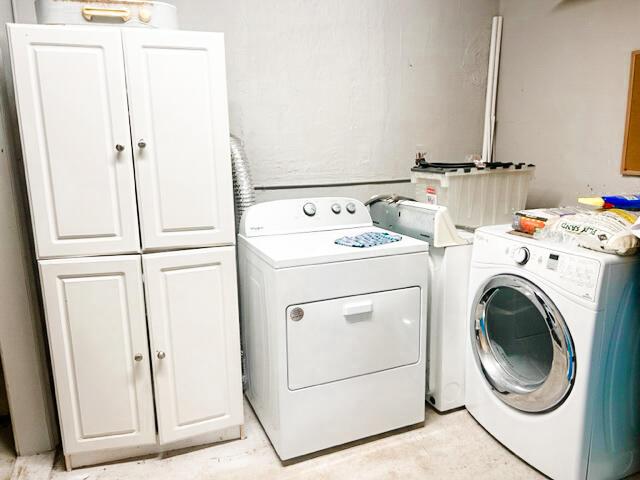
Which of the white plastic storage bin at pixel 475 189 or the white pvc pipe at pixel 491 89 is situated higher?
the white pvc pipe at pixel 491 89

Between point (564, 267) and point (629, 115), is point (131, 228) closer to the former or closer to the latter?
point (564, 267)

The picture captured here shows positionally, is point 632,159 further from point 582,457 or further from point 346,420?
point 346,420

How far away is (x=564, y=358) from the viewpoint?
5.24ft

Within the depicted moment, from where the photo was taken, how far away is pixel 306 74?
2.43 m

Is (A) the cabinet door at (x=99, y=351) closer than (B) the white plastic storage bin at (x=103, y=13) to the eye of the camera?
No

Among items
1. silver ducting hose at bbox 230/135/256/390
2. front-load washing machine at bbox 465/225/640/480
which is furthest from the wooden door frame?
silver ducting hose at bbox 230/135/256/390

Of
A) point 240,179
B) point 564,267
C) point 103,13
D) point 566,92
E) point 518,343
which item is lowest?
point 518,343

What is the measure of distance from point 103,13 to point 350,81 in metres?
1.33

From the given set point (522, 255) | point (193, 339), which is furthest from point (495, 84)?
point (193, 339)

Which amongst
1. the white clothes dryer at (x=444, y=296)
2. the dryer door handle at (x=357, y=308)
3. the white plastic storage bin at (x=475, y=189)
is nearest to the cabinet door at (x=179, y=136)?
the dryer door handle at (x=357, y=308)

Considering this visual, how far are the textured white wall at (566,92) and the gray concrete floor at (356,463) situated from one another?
1416 mm

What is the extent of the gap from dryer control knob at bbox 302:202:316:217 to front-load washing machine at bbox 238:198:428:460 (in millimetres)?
150

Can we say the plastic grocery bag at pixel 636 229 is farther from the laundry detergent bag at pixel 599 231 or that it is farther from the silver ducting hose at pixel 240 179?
the silver ducting hose at pixel 240 179

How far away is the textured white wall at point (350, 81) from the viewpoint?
7.62 ft
